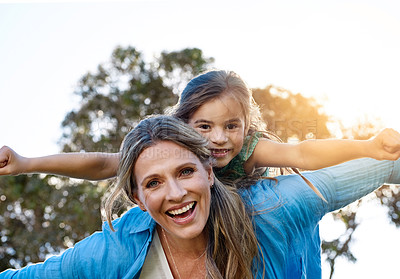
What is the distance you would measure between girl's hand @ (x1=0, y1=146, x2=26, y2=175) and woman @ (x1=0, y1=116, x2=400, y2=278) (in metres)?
0.54

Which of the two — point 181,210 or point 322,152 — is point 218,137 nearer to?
point 322,152

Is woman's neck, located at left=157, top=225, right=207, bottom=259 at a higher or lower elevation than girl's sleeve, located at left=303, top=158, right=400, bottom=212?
lower

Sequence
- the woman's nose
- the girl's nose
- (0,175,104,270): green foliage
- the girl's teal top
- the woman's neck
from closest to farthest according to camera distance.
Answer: the woman's nose, the woman's neck, the girl's nose, the girl's teal top, (0,175,104,270): green foliage

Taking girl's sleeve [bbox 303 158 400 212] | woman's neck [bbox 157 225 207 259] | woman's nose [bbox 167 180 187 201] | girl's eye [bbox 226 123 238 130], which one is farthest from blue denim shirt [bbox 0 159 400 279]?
girl's eye [bbox 226 123 238 130]

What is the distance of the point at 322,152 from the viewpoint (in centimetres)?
283

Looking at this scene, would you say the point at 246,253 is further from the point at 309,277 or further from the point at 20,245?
the point at 20,245

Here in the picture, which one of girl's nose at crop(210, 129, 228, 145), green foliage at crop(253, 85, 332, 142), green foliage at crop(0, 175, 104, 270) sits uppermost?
girl's nose at crop(210, 129, 228, 145)

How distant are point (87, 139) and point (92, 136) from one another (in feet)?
0.44

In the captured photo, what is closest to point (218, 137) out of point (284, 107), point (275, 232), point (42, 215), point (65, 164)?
point (275, 232)

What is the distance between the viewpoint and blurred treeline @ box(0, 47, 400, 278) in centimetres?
1064

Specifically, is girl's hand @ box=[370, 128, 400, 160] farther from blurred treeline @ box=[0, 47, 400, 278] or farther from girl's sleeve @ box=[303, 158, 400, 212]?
blurred treeline @ box=[0, 47, 400, 278]

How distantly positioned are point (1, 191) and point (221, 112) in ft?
33.8

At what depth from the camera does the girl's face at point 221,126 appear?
10.8 feet

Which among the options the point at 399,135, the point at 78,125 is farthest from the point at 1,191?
A: the point at 399,135
